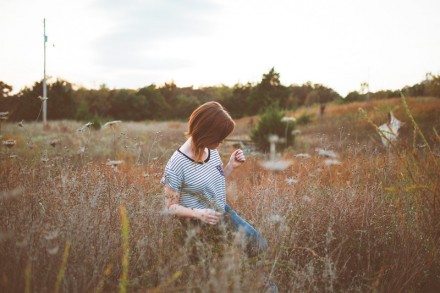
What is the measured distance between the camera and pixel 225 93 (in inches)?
1981

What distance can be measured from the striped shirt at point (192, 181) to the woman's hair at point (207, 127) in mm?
91

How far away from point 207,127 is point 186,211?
23.7 inches

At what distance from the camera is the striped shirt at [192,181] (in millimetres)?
2414

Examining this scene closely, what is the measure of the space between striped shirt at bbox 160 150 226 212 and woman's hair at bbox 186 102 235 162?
9 cm

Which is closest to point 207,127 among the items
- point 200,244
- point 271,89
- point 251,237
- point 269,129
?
point 251,237

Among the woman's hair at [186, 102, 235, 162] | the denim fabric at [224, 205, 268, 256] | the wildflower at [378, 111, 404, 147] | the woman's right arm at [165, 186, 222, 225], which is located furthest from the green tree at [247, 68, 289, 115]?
the woman's right arm at [165, 186, 222, 225]

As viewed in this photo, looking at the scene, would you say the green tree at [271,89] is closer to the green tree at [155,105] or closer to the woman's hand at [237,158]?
the green tree at [155,105]

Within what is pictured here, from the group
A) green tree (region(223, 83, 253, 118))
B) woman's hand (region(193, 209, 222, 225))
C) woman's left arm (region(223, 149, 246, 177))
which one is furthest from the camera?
green tree (region(223, 83, 253, 118))

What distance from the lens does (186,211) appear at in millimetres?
2262

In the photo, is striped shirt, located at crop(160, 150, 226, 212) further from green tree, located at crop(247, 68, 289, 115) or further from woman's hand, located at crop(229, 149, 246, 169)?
green tree, located at crop(247, 68, 289, 115)

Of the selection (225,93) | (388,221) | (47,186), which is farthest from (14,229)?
(225,93)

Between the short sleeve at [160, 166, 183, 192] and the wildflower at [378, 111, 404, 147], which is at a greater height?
the wildflower at [378, 111, 404, 147]

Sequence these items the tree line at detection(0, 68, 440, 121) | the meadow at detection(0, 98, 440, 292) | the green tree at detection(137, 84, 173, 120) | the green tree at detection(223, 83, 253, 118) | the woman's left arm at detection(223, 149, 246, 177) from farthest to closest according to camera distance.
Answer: the green tree at detection(137, 84, 173, 120), the green tree at detection(223, 83, 253, 118), the tree line at detection(0, 68, 440, 121), the woman's left arm at detection(223, 149, 246, 177), the meadow at detection(0, 98, 440, 292)

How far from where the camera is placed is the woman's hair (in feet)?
8.02
